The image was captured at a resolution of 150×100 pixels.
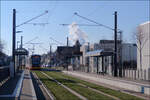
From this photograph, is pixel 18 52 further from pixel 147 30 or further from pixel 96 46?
pixel 96 46

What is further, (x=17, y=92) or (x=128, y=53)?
(x=128, y=53)

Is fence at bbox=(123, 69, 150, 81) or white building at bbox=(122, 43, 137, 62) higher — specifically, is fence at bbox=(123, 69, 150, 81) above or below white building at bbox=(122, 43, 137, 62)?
below

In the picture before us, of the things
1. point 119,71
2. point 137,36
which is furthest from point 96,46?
point 119,71

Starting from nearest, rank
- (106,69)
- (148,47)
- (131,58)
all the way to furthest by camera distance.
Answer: (148,47) < (106,69) < (131,58)

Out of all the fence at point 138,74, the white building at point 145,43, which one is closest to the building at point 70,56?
the white building at point 145,43

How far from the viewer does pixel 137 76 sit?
39.9m

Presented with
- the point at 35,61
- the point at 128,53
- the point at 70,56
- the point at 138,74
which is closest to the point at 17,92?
the point at 138,74

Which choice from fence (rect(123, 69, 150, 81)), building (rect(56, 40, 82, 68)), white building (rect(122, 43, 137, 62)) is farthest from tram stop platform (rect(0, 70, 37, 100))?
building (rect(56, 40, 82, 68))

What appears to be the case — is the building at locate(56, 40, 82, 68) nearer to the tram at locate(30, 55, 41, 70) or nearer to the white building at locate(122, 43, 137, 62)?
the tram at locate(30, 55, 41, 70)

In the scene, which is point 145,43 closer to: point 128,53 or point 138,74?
point 138,74

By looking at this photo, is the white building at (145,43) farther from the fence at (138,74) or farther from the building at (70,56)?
the building at (70,56)

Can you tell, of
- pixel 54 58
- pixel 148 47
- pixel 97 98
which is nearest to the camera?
pixel 97 98

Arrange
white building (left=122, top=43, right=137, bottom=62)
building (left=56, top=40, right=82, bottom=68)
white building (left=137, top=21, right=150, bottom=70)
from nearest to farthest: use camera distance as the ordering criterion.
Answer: white building (left=137, top=21, right=150, bottom=70), white building (left=122, top=43, right=137, bottom=62), building (left=56, top=40, right=82, bottom=68)

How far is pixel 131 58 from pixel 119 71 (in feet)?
78.2
